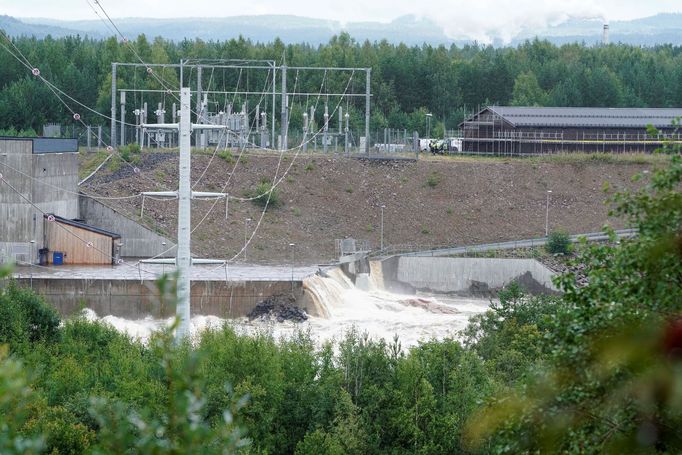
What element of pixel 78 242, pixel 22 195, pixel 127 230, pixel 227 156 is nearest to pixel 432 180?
pixel 227 156

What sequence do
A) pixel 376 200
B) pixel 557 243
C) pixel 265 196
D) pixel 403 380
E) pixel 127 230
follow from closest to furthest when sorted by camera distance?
pixel 403 380
pixel 127 230
pixel 557 243
pixel 265 196
pixel 376 200

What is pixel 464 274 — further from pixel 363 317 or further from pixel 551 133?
pixel 551 133

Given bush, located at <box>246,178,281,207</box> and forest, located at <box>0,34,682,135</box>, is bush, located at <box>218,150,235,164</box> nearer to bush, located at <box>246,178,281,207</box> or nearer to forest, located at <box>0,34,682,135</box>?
bush, located at <box>246,178,281,207</box>

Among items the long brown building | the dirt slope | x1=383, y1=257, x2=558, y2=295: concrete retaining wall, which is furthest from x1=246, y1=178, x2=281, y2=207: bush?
the long brown building

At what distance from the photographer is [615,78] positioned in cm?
9900

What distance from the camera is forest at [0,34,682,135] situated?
293 feet

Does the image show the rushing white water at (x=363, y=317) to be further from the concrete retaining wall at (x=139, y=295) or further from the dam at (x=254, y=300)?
the concrete retaining wall at (x=139, y=295)

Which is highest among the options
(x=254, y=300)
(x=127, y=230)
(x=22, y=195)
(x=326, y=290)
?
(x=22, y=195)

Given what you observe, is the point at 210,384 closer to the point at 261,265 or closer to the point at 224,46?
the point at 261,265

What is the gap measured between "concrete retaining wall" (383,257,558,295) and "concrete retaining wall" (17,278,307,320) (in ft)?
30.3

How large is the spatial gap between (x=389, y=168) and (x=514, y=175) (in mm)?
6150

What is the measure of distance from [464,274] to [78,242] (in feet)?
50.8

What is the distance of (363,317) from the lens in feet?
162

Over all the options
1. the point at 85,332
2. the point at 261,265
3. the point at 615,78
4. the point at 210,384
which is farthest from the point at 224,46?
the point at 210,384
